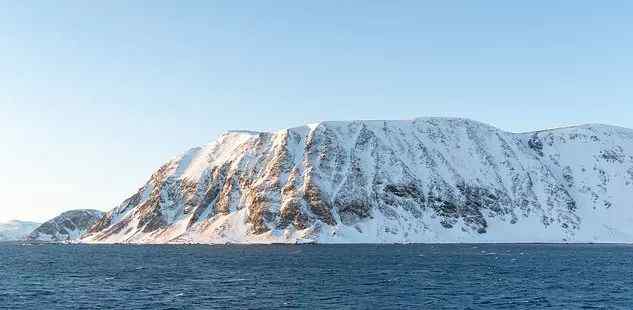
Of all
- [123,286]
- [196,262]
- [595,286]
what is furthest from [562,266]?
[123,286]

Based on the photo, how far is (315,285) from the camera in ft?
333

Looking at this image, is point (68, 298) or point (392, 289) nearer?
point (68, 298)

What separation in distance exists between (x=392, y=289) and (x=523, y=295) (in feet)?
64.2

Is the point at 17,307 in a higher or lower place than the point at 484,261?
higher

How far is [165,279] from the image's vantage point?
110312 millimetres

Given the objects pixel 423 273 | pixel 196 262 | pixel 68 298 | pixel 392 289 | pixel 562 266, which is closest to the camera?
pixel 68 298

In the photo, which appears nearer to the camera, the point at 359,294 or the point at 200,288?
the point at 359,294

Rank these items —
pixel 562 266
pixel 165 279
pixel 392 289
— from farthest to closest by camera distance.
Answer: pixel 562 266 → pixel 165 279 → pixel 392 289

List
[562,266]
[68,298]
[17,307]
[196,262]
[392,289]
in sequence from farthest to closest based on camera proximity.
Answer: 1. [196,262]
2. [562,266]
3. [392,289]
4. [68,298]
5. [17,307]

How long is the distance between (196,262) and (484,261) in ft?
239

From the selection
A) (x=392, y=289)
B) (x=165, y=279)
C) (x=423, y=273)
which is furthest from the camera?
(x=423, y=273)

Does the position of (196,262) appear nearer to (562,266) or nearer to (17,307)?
(17,307)

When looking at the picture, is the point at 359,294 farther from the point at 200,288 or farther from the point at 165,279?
the point at 165,279

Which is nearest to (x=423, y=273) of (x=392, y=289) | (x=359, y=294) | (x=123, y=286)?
(x=392, y=289)
